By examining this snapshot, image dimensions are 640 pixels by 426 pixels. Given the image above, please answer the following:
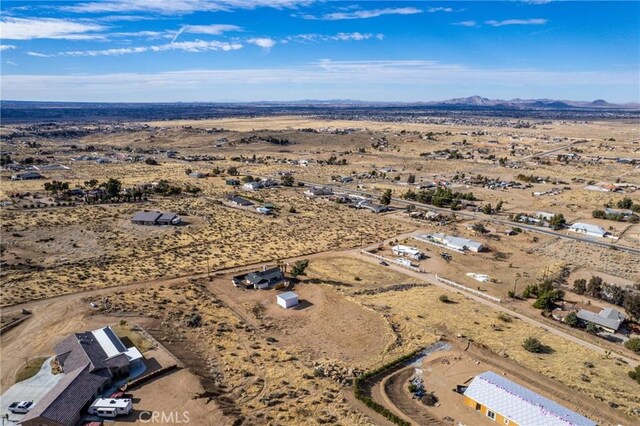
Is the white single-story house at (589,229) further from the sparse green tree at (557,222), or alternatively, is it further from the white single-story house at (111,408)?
the white single-story house at (111,408)

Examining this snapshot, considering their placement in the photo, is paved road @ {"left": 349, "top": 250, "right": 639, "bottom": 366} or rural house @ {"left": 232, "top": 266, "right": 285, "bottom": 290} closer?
paved road @ {"left": 349, "top": 250, "right": 639, "bottom": 366}

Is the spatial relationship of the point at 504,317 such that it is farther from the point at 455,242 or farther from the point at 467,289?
the point at 455,242

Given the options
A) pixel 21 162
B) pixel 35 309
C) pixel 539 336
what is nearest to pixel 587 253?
pixel 539 336

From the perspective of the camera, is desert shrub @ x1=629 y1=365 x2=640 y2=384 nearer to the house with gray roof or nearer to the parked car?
the house with gray roof

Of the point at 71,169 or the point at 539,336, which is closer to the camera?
the point at 539,336

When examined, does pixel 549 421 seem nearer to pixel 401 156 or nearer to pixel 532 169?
pixel 532 169

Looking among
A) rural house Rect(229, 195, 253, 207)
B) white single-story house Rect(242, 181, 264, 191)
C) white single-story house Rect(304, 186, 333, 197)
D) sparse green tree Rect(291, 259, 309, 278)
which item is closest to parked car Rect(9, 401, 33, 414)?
sparse green tree Rect(291, 259, 309, 278)
